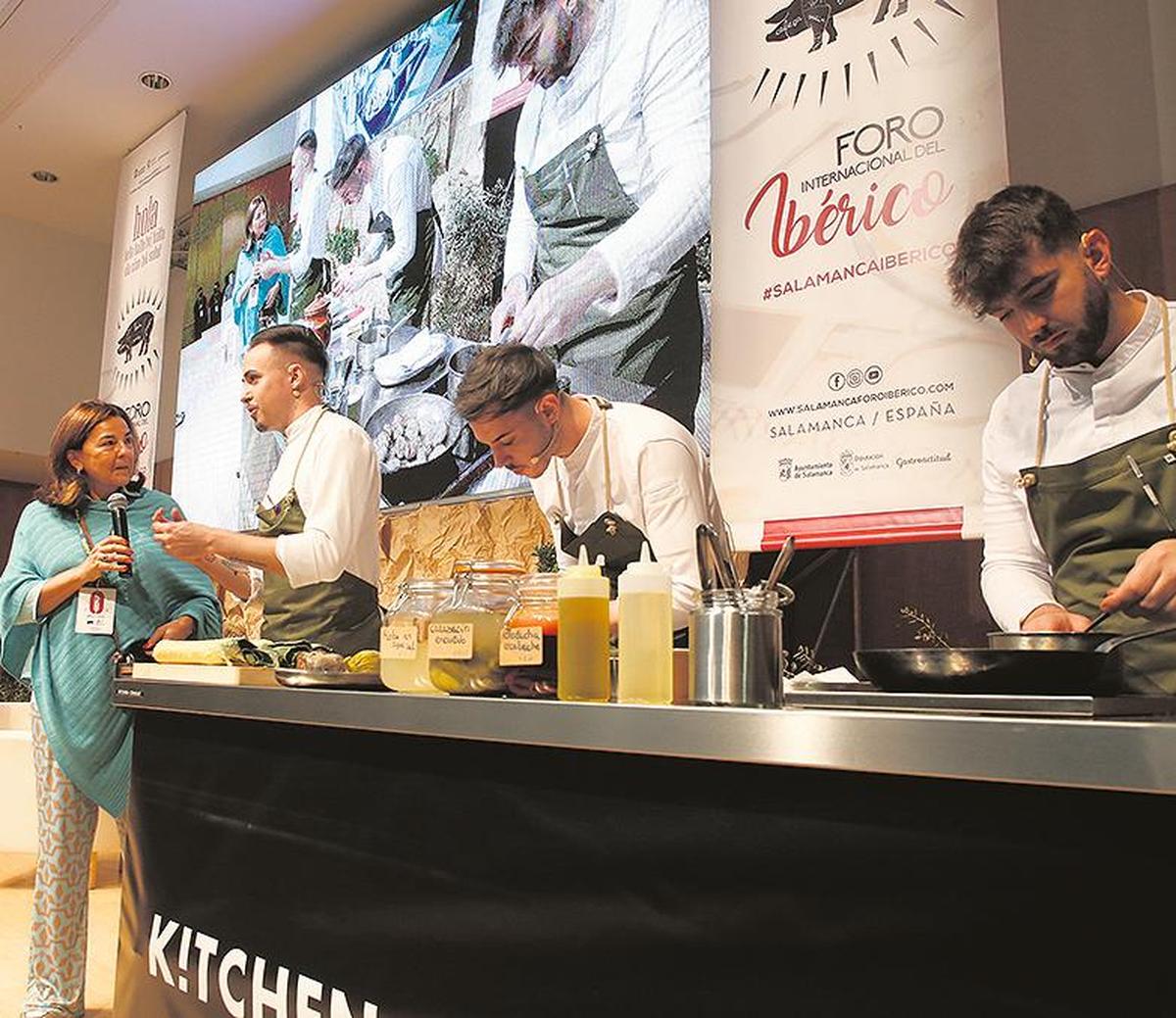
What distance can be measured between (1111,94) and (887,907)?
227 centimetres

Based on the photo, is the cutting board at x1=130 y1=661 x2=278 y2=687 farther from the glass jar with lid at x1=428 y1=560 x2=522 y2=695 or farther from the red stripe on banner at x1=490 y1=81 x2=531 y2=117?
the red stripe on banner at x1=490 y1=81 x2=531 y2=117

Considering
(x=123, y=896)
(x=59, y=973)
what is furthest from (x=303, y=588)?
(x=123, y=896)

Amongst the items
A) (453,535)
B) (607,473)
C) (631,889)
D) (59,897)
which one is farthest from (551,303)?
(631,889)

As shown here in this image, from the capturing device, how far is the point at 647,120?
11.0ft

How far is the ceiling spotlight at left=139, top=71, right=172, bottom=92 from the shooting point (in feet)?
16.8

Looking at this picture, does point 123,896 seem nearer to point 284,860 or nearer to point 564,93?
point 284,860

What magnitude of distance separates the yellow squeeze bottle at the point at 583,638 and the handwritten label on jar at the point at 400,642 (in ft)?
1.00

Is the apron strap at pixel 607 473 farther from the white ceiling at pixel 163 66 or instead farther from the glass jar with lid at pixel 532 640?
the white ceiling at pixel 163 66

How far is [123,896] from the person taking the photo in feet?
6.89

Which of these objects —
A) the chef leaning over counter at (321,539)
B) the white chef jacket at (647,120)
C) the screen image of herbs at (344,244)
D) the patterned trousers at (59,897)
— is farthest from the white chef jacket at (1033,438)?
the screen image of herbs at (344,244)

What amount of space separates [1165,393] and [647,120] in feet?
5.67

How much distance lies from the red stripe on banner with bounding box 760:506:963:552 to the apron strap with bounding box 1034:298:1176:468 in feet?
0.66

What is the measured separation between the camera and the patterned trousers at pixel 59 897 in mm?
2840

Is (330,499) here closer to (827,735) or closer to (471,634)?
(471,634)
